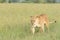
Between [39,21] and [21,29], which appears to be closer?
[39,21]

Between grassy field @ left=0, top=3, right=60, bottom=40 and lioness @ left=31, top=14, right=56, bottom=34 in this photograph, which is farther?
lioness @ left=31, top=14, right=56, bottom=34

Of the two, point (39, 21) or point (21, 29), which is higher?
point (39, 21)

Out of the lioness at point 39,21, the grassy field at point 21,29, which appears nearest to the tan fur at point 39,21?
the lioness at point 39,21

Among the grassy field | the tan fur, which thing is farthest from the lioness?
the grassy field

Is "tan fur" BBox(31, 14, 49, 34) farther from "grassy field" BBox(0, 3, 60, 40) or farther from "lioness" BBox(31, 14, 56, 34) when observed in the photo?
"grassy field" BBox(0, 3, 60, 40)

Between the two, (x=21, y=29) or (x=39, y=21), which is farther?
(x=21, y=29)

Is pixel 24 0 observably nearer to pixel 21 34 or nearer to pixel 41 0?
pixel 41 0

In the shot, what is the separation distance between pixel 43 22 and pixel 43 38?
2.89 meters

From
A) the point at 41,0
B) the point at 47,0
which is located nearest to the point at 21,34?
the point at 41,0

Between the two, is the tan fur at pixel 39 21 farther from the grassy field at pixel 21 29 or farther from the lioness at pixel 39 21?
the grassy field at pixel 21 29

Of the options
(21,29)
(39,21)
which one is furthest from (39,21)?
(21,29)

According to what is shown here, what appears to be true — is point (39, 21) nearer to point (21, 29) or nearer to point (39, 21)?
point (39, 21)

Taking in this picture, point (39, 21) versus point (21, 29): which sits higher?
point (39, 21)

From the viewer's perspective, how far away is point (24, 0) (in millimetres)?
57625
